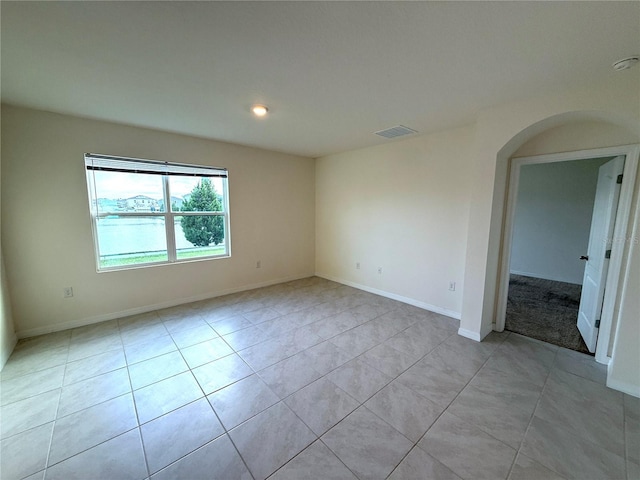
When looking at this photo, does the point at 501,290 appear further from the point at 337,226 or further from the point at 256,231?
the point at 256,231

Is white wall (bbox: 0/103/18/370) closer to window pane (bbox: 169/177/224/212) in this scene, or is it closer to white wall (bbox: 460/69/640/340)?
window pane (bbox: 169/177/224/212)

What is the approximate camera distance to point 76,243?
2.96 metres

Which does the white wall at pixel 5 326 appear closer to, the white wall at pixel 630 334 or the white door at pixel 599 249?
the white wall at pixel 630 334

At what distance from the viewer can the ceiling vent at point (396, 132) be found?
3.16 m

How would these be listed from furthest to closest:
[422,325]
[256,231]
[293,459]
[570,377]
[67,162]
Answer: [256,231]
[422,325]
[67,162]
[570,377]
[293,459]

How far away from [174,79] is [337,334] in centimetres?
287

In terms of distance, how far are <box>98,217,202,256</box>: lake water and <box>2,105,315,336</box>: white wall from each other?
165 millimetres

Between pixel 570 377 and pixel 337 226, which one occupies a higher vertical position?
pixel 337 226

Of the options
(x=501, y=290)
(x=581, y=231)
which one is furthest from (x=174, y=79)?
(x=581, y=231)

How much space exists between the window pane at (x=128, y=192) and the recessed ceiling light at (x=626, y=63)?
4.63 meters

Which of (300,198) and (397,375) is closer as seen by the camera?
(397,375)

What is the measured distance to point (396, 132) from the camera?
10.9 feet

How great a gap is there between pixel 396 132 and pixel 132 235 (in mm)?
3748

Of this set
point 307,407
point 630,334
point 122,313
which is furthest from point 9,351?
point 630,334
